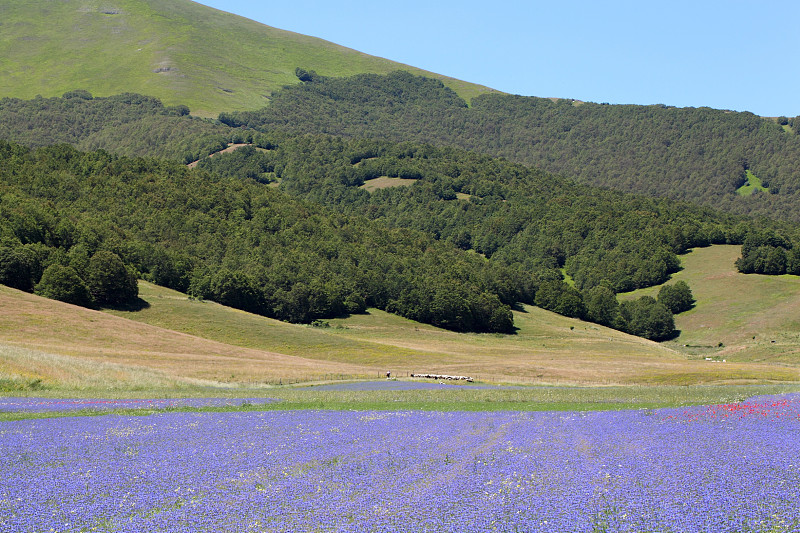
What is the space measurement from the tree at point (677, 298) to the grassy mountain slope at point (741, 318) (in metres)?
2.83

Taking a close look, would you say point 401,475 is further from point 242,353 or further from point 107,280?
point 107,280

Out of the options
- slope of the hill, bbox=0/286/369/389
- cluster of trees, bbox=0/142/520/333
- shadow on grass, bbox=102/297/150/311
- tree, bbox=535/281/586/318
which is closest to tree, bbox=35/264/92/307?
cluster of trees, bbox=0/142/520/333

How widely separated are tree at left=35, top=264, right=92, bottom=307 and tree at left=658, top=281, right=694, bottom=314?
144412mm

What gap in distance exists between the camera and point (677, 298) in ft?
595

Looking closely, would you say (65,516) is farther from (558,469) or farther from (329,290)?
(329,290)

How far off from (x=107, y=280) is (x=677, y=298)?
472ft

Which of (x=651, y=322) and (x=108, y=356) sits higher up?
(x=651, y=322)

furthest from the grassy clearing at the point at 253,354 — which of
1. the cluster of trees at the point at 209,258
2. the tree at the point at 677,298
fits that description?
the tree at the point at 677,298

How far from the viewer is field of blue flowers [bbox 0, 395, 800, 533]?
1470 centimetres

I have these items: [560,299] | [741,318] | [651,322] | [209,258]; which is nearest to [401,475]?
[209,258]

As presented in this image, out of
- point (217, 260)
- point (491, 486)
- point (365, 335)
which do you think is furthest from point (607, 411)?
point (217, 260)

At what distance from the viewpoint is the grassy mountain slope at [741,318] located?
125 m

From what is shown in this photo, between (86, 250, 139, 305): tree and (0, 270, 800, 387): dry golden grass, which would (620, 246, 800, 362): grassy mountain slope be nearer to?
(0, 270, 800, 387): dry golden grass

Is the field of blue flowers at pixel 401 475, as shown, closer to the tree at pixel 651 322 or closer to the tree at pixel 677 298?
the tree at pixel 651 322
